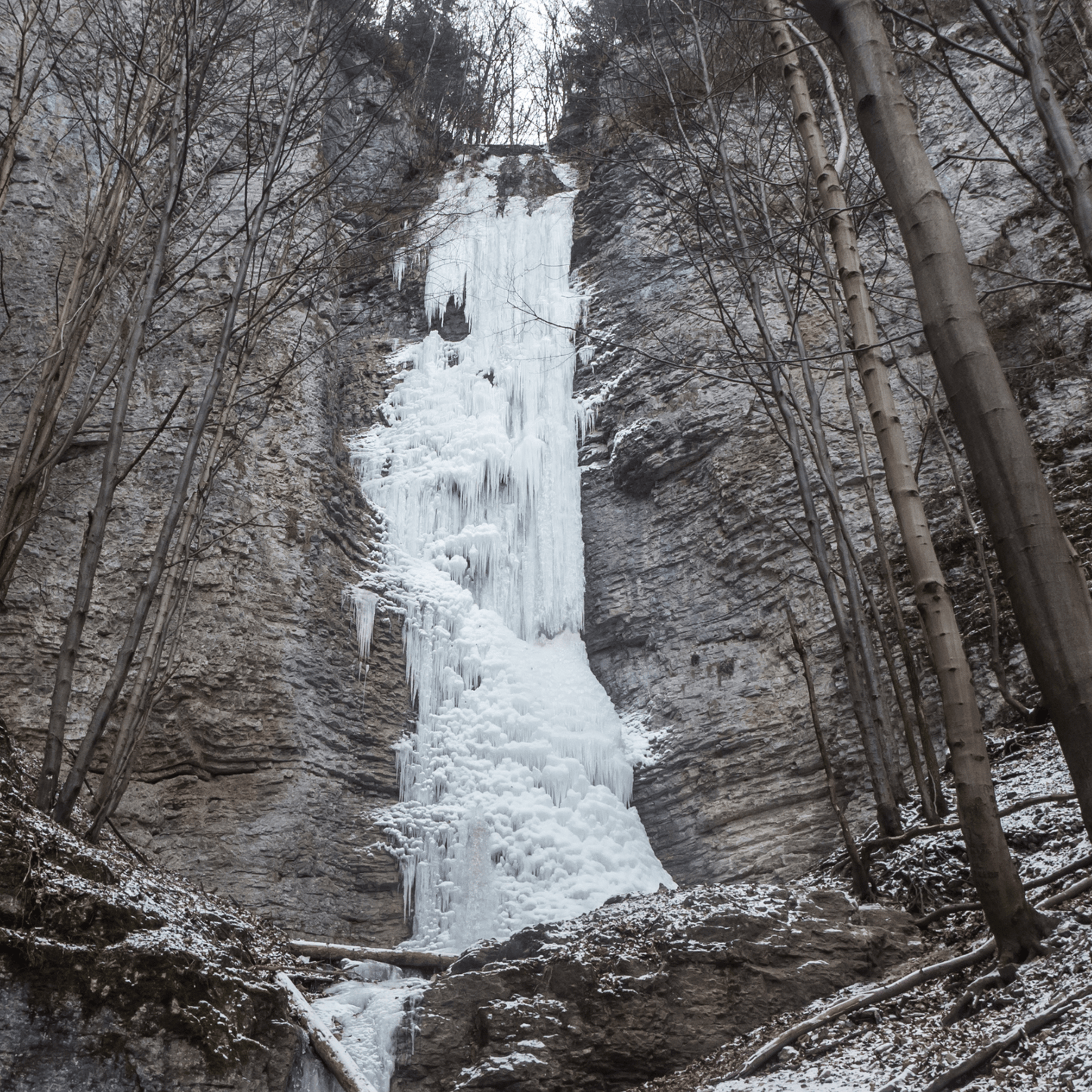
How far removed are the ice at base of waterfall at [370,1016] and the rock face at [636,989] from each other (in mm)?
122

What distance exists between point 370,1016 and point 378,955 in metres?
1.82

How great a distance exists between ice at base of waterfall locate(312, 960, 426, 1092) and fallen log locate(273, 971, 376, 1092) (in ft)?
0.89

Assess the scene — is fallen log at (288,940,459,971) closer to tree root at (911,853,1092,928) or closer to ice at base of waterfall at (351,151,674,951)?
ice at base of waterfall at (351,151,674,951)

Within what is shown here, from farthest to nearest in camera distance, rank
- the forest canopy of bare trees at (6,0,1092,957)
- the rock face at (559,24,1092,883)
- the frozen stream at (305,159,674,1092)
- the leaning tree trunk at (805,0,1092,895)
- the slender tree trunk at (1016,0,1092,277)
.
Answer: the frozen stream at (305,159,674,1092) < the rock face at (559,24,1092,883) < the slender tree trunk at (1016,0,1092,277) < the forest canopy of bare trees at (6,0,1092,957) < the leaning tree trunk at (805,0,1092,895)

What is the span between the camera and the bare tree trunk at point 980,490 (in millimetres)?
2312

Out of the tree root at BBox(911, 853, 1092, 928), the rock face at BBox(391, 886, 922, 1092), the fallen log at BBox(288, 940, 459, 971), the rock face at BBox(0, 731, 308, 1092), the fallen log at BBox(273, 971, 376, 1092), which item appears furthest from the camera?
the fallen log at BBox(288, 940, 459, 971)

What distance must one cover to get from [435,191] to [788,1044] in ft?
50.7

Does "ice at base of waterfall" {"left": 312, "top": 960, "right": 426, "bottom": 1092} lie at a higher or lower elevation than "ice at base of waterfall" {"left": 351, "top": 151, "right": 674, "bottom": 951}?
lower

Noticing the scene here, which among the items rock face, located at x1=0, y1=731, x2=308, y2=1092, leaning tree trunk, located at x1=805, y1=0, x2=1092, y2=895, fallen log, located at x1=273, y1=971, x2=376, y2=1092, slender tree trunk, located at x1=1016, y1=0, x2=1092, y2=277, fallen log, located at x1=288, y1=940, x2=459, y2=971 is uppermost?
slender tree trunk, located at x1=1016, y1=0, x2=1092, y2=277

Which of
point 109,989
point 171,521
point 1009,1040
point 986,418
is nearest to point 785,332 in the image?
point 171,521

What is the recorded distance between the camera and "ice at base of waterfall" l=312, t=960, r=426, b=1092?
4.51 meters

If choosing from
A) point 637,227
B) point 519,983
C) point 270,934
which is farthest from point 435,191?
point 519,983

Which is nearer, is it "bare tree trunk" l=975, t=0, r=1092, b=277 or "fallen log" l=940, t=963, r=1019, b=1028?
"fallen log" l=940, t=963, r=1019, b=1028

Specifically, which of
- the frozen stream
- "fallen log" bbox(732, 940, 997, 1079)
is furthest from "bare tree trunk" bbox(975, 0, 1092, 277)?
the frozen stream
